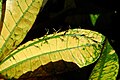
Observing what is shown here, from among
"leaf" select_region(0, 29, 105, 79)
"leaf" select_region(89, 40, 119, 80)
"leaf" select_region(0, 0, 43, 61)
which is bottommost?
"leaf" select_region(89, 40, 119, 80)

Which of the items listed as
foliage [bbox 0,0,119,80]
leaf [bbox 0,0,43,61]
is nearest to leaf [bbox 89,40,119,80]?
foliage [bbox 0,0,119,80]

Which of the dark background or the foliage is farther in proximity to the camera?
the dark background

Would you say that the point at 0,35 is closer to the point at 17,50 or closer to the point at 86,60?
the point at 17,50

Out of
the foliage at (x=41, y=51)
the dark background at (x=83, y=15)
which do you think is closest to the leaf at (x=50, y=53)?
the foliage at (x=41, y=51)

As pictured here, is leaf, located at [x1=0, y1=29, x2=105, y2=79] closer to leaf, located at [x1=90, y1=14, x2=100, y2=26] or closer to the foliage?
the foliage

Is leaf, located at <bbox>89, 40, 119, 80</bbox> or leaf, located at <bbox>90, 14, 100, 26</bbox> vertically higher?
leaf, located at <bbox>90, 14, 100, 26</bbox>

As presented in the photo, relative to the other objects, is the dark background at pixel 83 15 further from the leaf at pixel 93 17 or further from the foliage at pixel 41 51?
the foliage at pixel 41 51
